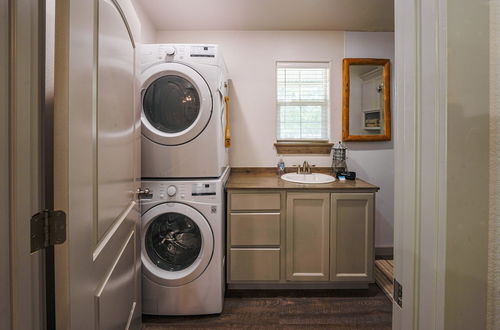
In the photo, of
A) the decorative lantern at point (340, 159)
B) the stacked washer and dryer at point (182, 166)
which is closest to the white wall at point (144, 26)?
the stacked washer and dryer at point (182, 166)

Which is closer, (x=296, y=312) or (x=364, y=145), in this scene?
(x=296, y=312)

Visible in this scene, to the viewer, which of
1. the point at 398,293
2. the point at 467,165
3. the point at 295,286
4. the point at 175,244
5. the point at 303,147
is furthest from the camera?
the point at 303,147

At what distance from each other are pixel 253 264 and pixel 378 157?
1748 millimetres

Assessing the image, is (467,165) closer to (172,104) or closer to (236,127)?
(172,104)

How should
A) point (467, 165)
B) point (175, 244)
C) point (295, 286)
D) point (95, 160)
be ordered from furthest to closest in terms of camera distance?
point (295, 286) < point (175, 244) < point (95, 160) < point (467, 165)

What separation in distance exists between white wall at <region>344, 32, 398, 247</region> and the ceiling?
114 millimetres

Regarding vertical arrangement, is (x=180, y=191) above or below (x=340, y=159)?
below

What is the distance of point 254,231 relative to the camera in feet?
7.27

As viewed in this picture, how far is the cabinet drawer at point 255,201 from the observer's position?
2211mm

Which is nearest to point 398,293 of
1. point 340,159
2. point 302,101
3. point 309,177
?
point 309,177

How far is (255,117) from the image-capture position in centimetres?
284

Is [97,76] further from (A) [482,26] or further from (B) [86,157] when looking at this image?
(A) [482,26]

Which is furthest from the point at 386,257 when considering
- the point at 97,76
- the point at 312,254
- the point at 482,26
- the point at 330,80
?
the point at 97,76

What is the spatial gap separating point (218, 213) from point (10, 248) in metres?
1.43
